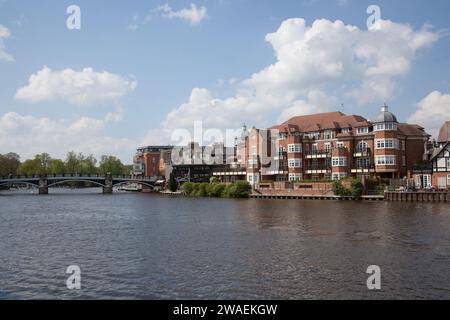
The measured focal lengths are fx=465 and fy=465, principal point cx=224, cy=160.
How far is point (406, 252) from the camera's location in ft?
98.8

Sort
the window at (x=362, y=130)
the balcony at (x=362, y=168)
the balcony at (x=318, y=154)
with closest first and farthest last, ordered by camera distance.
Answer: the balcony at (x=362, y=168), the window at (x=362, y=130), the balcony at (x=318, y=154)

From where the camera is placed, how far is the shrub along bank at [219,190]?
97.4 metres

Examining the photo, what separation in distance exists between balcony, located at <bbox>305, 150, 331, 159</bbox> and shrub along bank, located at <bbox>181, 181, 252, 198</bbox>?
46.2ft

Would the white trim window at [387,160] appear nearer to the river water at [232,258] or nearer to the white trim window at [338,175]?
the white trim window at [338,175]

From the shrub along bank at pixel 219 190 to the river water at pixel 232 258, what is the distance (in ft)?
157

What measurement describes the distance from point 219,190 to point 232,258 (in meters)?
74.1

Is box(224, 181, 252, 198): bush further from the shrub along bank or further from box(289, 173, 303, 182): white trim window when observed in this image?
box(289, 173, 303, 182): white trim window

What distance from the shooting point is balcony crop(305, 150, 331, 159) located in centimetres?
9325

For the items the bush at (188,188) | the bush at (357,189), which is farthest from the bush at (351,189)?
the bush at (188,188)

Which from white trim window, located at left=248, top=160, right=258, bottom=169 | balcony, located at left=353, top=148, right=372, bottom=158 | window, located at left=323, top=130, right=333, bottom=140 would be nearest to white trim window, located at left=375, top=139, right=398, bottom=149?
balcony, located at left=353, top=148, right=372, bottom=158

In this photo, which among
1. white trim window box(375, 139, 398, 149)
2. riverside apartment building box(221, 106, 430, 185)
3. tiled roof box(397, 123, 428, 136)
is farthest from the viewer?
tiled roof box(397, 123, 428, 136)

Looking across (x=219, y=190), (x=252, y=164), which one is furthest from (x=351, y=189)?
(x=219, y=190)
